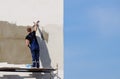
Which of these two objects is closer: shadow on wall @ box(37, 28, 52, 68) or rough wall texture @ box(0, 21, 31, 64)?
rough wall texture @ box(0, 21, 31, 64)

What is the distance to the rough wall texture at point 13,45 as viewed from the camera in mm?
18500

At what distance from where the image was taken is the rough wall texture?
18.5 meters

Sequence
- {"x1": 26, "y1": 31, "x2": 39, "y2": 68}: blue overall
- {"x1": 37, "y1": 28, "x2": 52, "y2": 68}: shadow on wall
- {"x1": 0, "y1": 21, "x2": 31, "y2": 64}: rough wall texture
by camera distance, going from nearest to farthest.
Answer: {"x1": 26, "y1": 31, "x2": 39, "y2": 68}: blue overall → {"x1": 0, "y1": 21, "x2": 31, "y2": 64}: rough wall texture → {"x1": 37, "y1": 28, "x2": 52, "y2": 68}: shadow on wall

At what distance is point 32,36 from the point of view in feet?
59.4

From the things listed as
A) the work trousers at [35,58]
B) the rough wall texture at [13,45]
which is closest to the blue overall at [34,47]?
the work trousers at [35,58]

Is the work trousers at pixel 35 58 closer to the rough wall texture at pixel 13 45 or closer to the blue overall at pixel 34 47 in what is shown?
the blue overall at pixel 34 47

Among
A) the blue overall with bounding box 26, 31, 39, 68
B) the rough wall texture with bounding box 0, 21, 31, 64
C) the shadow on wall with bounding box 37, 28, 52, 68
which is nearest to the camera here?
the blue overall with bounding box 26, 31, 39, 68

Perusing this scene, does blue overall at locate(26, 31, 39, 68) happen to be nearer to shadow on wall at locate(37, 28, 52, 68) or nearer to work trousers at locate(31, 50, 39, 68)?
work trousers at locate(31, 50, 39, 68)

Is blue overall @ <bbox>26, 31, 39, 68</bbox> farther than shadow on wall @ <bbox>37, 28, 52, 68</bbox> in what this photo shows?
No

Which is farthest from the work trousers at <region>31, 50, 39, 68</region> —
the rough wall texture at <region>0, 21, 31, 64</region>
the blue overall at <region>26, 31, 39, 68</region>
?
the rough wall texture at <region>0, 21, 31, 64</region>

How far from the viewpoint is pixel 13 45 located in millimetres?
18625

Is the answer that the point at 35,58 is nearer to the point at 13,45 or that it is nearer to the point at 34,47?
the point at 34,47

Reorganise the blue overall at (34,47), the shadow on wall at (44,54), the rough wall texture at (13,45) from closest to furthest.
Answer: the blue overall at (34,47)
the rough wall texture at (13,45)
the shadow on wall at (44,54)

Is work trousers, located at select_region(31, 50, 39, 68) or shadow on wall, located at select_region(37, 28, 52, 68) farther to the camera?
shadow on wall, located at select_region(37, 28, 52, 68)
